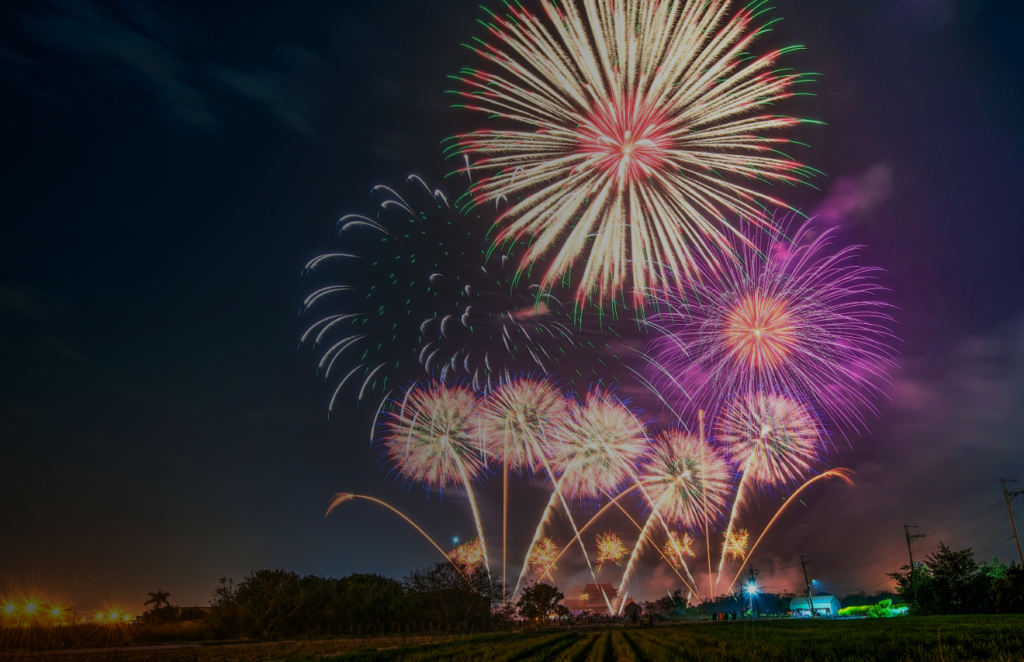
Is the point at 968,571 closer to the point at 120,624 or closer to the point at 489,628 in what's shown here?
the point at 489,628

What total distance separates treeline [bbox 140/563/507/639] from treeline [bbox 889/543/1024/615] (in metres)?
51.3

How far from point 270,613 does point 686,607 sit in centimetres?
10843

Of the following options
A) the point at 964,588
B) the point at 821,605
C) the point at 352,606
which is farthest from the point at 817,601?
the point at 352,606

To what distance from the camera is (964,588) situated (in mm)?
60531

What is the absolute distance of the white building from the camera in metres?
148

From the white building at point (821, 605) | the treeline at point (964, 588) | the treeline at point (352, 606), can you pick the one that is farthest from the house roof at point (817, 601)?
the treeline at point (352, 606)

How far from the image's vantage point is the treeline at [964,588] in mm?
52031

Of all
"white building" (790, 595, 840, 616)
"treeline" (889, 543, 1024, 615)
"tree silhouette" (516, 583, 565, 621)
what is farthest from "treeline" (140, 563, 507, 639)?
"white building" (790, 595, 840, 616)

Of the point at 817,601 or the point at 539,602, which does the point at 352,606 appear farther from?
the point at 817,601

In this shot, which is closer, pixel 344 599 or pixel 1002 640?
pixel 1002 640

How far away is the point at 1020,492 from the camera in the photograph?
64.8 meters

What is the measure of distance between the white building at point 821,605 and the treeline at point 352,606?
108 m

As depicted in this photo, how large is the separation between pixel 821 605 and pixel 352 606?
5339 inches

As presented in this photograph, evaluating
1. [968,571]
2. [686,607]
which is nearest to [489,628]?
[968,571]
